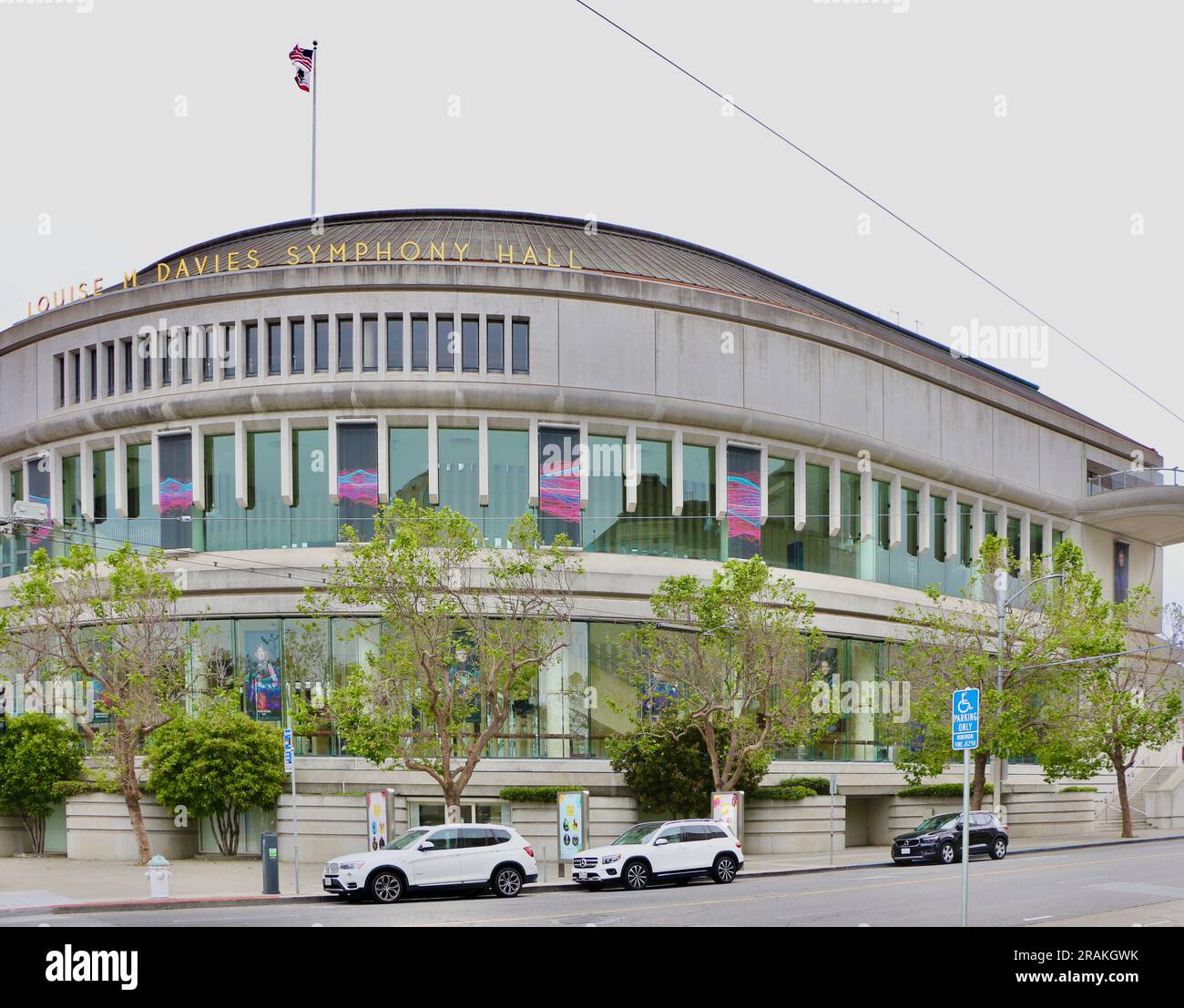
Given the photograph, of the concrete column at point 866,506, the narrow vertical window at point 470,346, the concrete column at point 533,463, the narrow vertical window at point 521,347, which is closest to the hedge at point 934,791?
the concrete column at point 866,506

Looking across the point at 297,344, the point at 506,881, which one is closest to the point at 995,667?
the point at 506,881

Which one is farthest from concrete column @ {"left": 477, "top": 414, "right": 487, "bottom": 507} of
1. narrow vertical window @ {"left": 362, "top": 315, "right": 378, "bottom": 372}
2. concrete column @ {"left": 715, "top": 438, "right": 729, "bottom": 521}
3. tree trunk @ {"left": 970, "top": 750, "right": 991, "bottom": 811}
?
tree trunk @ {"left": 970, "top": 750, "right": 991, "bottom": 811}

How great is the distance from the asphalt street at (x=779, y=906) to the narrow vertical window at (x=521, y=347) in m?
18.6

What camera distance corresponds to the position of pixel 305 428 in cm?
4378

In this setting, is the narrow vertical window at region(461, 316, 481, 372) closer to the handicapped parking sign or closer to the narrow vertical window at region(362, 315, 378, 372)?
the narrow vertical window at region(362, 315, 378, 372)

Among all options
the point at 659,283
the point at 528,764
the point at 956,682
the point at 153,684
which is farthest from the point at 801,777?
the point at 153,684

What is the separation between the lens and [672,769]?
39.6 metres

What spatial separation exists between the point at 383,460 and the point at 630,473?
793cm

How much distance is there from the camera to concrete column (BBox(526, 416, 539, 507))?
43.3 m

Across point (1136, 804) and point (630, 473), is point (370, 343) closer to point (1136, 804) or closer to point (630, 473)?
point (630, 473)

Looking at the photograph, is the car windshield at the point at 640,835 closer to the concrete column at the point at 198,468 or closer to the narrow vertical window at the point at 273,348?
the concrete column at the point at 198,468

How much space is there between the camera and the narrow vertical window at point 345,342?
4347 centimetres

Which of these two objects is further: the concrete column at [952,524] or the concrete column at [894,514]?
the concrete column at [952,524]

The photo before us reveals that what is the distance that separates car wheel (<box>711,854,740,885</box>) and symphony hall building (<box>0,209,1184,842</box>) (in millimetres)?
10360
